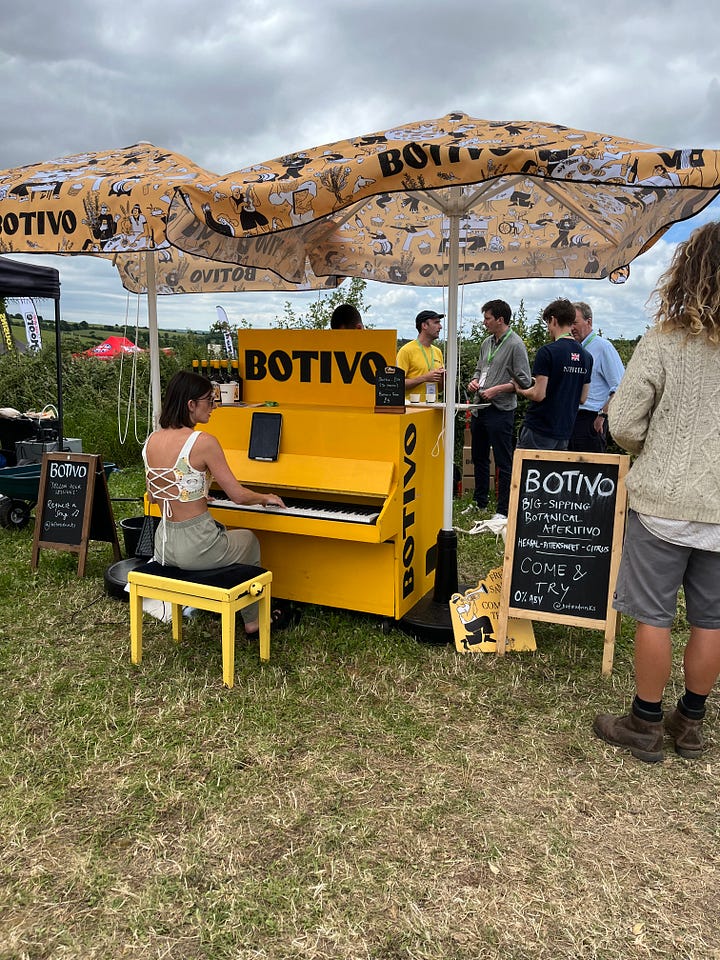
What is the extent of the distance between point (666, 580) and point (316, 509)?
5.89ft

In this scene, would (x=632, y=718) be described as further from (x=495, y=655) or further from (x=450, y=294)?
(x=450, y=294)

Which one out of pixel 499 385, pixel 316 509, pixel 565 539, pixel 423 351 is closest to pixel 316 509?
pixel 316 509

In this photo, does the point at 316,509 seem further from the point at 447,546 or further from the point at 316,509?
the point at 447,546

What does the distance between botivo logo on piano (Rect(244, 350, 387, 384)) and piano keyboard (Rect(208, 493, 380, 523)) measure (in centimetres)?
77

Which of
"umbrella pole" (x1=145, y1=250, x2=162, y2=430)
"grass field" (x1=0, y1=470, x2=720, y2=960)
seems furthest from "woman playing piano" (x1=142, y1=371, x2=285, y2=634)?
"umbrella pole" (x1=145, y1=250, x2=162, y2=430)

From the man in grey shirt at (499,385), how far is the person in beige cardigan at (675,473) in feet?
10.4

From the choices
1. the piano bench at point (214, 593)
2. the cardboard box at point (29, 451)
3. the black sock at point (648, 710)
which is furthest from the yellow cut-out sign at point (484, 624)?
the cardboard box at point (29, 451)

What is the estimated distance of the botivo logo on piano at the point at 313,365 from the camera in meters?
3.96

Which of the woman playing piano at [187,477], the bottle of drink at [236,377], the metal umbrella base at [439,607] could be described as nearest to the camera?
the woman playing piano at [187,477]

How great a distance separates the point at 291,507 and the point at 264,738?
1286 mm

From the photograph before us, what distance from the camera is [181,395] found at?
11.1 feet

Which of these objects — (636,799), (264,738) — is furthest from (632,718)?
(264,738)

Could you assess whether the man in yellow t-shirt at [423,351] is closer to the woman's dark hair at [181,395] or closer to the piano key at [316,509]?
the piano key at [316,509]

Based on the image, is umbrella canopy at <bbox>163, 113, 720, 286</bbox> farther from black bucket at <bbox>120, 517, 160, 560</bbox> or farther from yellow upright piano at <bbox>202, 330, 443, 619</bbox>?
black bucket at <bbox>120, 517, 160, 560</bbox>
